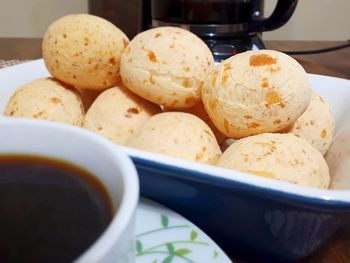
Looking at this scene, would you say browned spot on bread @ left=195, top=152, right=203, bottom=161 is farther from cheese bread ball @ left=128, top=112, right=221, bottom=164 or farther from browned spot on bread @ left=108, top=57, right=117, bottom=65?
browned spot on bread @ left=108, top=57, right=117, bottom=65

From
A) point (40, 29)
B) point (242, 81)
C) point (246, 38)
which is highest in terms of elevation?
point (242, 81)

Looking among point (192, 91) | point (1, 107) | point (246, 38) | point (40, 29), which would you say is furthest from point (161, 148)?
point (40, 29)

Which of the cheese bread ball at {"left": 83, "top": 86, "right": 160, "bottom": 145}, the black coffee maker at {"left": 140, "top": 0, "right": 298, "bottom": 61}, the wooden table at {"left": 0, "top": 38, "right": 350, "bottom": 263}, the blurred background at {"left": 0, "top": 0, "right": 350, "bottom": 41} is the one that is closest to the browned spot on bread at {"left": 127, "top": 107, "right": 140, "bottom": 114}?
the cheese bread ball at {"left": 83, "top": 86, "right": 160, "bottom": 145}

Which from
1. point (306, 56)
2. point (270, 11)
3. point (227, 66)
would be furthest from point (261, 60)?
point (270, 11)

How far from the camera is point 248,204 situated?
0.30m

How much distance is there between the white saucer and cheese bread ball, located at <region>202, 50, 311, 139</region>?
0.09 meters

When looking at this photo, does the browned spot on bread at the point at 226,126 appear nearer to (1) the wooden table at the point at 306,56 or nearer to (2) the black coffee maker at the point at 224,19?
(2) the black coffee maker at the point at 224,19

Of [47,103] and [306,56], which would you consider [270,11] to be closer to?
[306,56]

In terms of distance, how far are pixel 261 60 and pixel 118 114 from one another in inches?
4.9

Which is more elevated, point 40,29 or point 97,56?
point 97,56

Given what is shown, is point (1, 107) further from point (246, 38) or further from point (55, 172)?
point (246, 38)

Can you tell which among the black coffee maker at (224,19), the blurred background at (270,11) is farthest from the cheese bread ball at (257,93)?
the blurred background at (270,11)

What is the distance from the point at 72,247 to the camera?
0.64ft

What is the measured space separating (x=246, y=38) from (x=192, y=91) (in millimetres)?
369
